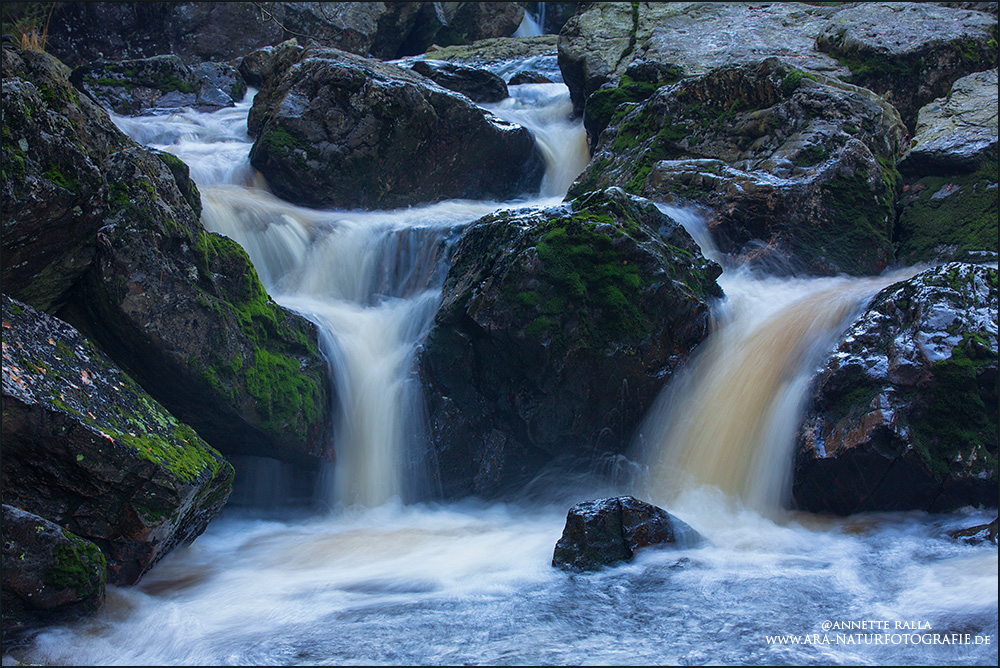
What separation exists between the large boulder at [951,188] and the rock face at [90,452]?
727cm

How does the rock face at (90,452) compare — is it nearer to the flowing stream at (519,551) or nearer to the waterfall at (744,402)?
the flowing stream at (519,551)

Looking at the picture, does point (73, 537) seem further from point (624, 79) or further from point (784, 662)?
point (624, 79)

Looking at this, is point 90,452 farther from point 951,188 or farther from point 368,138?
point 951,188

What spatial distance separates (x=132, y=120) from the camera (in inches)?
463

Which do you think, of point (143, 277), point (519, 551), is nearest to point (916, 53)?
point (519, 551)

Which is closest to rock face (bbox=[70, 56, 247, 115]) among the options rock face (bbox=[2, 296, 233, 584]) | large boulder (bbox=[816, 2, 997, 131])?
rock face (bbox=[2, 296, 233, 584])

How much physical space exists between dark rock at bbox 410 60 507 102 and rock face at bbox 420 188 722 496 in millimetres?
7631

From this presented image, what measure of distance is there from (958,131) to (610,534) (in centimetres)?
748

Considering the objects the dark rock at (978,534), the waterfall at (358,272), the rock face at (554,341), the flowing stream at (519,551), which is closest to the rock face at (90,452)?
the flowing stream at (519,551)

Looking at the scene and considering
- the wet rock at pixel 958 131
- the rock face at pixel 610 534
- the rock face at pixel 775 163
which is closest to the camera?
the rock face at pixel 610 534

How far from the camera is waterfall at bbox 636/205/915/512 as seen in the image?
5.42m

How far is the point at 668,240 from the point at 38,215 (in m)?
5.08

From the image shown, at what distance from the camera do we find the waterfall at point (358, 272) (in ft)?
20.4

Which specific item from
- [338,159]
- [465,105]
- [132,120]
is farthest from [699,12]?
[132,120]
